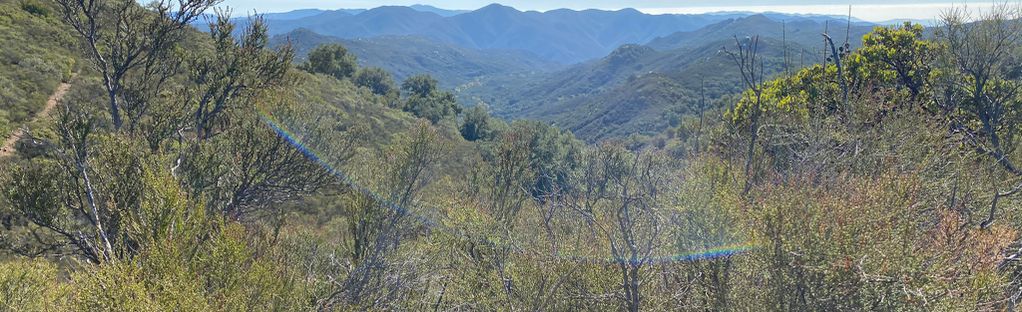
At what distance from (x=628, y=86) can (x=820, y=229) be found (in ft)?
613

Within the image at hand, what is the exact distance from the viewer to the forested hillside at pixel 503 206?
20.4 ft

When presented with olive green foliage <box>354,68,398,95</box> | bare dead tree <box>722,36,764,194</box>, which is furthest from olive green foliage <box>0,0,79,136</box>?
olive green foliage <box>354,68,398,95</box>

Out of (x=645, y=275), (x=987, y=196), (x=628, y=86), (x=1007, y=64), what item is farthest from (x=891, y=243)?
(x=628, y=86)

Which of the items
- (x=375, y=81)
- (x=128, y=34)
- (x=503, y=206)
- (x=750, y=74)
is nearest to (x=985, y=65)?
(x=750, y=74)

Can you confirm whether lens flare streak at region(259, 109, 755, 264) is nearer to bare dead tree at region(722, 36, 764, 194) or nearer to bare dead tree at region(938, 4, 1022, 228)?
bare dead tree at region(722, 36, 764, 194)

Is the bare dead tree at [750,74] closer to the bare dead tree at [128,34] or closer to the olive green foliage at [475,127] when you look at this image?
the bare dead tree at [128,34]

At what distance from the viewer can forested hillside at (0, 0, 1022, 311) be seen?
621 cm

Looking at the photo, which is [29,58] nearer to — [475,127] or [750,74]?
[750,74]

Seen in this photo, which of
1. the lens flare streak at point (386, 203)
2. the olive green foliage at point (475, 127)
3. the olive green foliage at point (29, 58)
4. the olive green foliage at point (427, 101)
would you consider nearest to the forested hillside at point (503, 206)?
the lens flare streak at point (386, 203)

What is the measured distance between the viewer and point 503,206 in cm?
1588

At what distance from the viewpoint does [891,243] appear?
19.4 feet

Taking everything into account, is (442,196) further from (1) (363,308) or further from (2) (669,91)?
(2) (669,91)

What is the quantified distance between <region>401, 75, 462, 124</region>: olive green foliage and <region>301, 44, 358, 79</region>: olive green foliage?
8444 millimetres

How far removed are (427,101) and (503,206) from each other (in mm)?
49641
